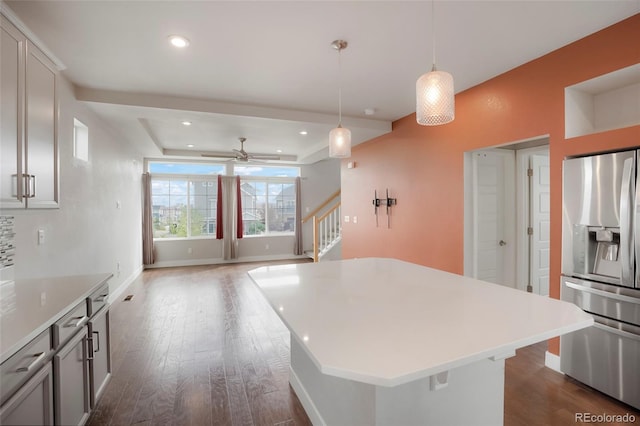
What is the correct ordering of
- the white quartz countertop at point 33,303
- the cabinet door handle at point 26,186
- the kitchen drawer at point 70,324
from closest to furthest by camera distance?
the white quartz countertop at point 33,303
the kitchen drawer at point 70,324
the cabinet door handle at point 26,186

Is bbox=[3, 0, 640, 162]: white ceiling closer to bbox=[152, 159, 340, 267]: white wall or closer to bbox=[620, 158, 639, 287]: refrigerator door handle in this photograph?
bbox=[620, 158, 639, 287]: refrigerator door handle

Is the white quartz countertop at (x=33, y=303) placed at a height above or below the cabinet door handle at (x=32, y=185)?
below

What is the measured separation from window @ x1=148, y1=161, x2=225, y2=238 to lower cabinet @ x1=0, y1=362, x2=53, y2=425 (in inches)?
251

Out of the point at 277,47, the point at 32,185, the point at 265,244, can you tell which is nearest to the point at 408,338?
the point at 277,47

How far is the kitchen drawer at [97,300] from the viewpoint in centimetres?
189

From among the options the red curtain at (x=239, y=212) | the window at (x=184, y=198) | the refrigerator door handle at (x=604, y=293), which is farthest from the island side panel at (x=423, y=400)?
the window at (x=184, y=198)

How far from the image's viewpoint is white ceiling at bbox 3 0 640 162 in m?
2.04

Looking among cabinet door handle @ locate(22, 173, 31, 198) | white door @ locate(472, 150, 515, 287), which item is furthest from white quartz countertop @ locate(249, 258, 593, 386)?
white door @ locate(472, 150, 515, 287)

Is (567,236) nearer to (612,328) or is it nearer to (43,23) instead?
(612,328)

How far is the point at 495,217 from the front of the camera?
3902 mm

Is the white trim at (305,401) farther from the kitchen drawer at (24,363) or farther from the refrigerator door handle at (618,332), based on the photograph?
the refrigerator door handle at (618,332)

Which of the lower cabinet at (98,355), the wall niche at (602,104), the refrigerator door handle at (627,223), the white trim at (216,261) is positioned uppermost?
the wall niche at (602,104)

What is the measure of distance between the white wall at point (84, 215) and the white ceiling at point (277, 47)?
450mm

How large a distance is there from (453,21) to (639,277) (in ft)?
7.05
